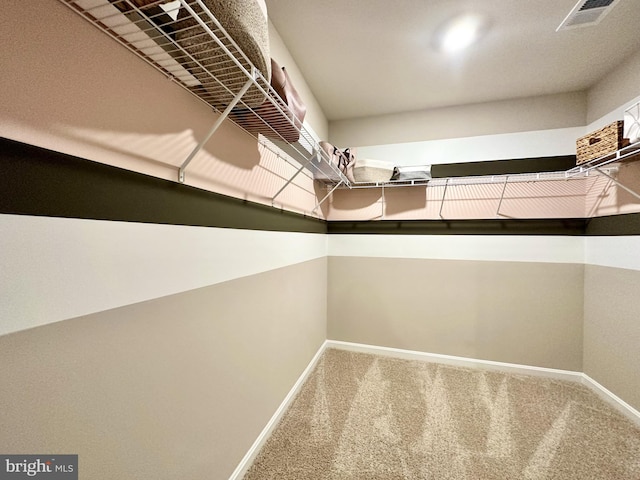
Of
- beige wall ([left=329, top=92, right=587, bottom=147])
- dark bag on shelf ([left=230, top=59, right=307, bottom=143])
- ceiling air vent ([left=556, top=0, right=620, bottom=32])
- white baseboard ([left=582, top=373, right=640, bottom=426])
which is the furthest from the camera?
beige wall ([left=329, top=92, right=587, bottom=147])

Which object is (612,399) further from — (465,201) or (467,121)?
(467,121)

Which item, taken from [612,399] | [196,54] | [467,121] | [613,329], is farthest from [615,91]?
[196,54]

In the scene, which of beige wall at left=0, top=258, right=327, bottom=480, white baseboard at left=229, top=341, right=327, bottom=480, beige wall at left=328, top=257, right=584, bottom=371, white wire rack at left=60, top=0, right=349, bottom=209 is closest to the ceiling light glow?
white wire rack at left=60, top=0, right=349, bottom=209

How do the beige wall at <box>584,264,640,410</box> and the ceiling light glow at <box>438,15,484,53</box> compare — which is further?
the beige wall at <box>584,264,640,410</box>

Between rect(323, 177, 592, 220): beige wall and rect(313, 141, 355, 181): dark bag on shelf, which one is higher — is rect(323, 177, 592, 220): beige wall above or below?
below

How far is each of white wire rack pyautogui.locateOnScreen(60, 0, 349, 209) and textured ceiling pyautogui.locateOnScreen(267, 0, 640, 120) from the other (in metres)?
0.83

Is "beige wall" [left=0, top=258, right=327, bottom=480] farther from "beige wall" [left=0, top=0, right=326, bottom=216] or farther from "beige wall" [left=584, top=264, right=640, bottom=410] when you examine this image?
"beige wall" [left=584, top=264, right=640, bottom=410]

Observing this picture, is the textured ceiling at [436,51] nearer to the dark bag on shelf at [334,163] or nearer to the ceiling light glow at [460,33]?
the ceiling light glow at [460,33]

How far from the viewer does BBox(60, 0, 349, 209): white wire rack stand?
55 cm

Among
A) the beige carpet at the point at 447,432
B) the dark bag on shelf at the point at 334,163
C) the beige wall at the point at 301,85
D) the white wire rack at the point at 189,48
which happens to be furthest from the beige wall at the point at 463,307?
the white wire rack at the point at 189,48

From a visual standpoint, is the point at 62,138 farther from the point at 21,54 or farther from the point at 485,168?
the point at 485,168

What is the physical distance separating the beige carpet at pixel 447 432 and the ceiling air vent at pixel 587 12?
225cm

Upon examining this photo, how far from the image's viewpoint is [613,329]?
1.73 meters

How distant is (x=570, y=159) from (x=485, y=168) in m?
0.61
